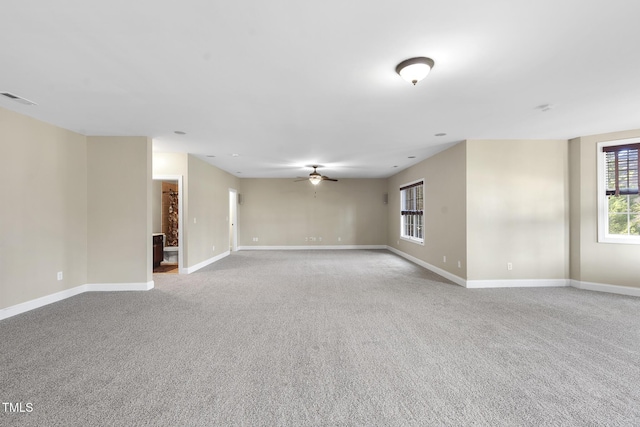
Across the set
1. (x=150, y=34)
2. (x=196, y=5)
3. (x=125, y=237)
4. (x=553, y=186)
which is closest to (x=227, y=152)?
(x=125, y=237)

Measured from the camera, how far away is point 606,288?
4480 mm

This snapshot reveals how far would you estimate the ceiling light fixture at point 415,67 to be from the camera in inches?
90.6

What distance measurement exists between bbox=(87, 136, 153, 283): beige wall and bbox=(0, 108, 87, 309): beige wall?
0.13 metres

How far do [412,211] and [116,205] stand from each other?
22.1ft

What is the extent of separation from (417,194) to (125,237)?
6662 millimetres

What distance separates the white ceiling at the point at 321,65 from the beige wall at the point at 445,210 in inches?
41.0

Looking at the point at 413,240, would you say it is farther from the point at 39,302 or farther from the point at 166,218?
the point at 39,302

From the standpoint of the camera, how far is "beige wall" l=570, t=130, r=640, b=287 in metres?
4.36

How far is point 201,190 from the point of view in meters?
6.60

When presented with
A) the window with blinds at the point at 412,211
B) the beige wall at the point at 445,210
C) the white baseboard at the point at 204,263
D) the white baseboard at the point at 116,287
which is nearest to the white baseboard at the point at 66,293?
the white baseboard at the point at 116,287

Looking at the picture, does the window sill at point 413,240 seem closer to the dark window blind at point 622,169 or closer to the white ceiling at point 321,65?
the white ceiling at point 321,65

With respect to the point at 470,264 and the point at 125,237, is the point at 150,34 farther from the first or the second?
the point at 470,264

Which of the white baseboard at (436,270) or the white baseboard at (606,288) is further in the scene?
the white baseboard at (436,270)

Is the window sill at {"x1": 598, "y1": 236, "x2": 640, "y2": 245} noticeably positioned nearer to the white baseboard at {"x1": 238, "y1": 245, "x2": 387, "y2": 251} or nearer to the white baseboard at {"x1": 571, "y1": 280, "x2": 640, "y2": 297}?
the white baseboard at {"x1": 571, "y1": 280, "x2": 640, "y2": 297}
